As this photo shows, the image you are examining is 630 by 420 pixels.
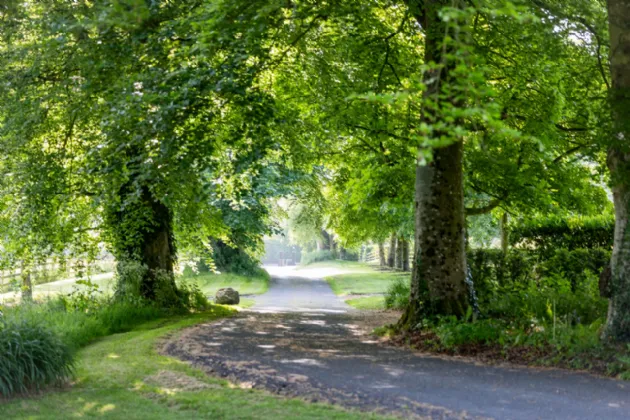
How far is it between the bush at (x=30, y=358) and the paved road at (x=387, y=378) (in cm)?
211

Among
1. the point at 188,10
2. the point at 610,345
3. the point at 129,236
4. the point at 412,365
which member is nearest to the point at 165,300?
the point at 129,236

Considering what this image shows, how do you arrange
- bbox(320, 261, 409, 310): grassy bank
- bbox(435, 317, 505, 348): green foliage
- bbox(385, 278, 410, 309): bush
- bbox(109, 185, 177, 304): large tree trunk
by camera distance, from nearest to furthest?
bbox(435, 317, 505, 348): green foliage, bbox(109, 185, 177, 304): large tree trunk, bbox(385, 278, 410, 309): bush, bbox(320, 261, 409, 310): grassy bank

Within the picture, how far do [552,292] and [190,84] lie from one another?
330 inches

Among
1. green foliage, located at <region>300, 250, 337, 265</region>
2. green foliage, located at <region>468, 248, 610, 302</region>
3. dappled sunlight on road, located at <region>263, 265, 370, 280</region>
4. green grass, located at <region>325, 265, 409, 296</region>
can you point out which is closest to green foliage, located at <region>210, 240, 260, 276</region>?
green grass, located at <region>325, 265, 409, 296</region>

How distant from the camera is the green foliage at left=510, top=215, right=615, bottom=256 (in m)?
18.3

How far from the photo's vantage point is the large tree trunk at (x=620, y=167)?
33.0 ft

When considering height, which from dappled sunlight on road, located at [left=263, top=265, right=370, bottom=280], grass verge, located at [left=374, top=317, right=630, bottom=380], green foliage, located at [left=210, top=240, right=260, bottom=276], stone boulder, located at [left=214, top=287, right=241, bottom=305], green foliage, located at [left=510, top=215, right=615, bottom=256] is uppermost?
green foliage, located at [left=510, top=215, right=615, bottom=256]

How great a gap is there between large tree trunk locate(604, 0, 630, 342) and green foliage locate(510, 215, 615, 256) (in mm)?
7959

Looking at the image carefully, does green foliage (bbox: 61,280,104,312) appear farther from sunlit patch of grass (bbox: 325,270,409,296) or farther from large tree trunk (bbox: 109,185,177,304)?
sunlit patch of grass (bbox: 325,270,409,296)

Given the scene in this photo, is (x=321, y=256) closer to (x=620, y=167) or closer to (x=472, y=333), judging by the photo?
(x=472, y=333)

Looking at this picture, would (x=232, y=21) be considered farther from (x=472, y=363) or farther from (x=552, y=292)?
(x=552, y=292)

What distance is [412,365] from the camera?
10.4 m

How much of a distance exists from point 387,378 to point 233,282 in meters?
28.8

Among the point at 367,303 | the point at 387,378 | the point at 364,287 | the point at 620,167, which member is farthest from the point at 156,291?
the point at 364,287
